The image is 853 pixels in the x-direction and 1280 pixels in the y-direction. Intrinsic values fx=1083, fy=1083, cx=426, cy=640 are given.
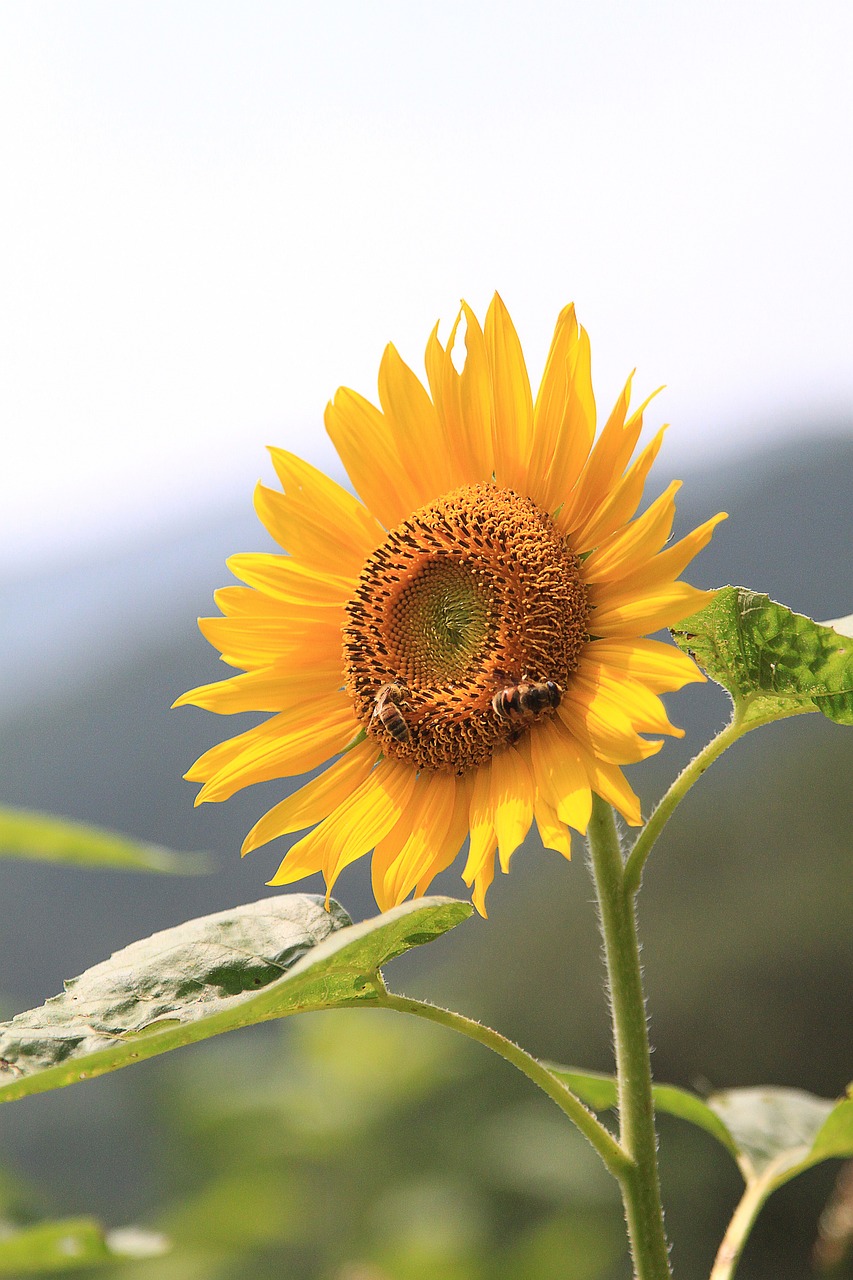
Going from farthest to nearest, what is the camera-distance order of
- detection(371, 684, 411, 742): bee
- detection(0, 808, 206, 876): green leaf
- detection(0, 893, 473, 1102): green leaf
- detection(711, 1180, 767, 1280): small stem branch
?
1. detection(371, 684, 411, 742): bee
2. detection(711, 1180, 767, 1280): small stem branch
3. detection(0, 893, 473, 1102): green leaf
4. detection(0, 808, 206, 876): green leaf

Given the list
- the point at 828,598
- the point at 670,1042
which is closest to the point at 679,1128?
the point at 670,1042

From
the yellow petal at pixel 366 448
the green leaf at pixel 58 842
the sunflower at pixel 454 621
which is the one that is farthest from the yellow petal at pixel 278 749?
the green leaf at pixel 58 842

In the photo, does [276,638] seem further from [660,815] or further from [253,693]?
[660,815]

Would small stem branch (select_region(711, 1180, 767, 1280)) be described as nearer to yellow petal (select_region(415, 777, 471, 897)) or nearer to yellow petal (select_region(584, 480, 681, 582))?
yellow petal (select_region(415, 777, 471, 897))

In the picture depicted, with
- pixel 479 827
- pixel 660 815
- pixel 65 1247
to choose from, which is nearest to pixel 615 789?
pixel 660 815

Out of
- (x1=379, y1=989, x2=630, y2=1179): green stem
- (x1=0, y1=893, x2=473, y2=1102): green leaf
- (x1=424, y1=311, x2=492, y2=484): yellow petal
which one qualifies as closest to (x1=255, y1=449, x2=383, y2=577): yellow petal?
(x1=424, y1=311, x2=492, y2=484): yellow petal
